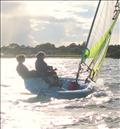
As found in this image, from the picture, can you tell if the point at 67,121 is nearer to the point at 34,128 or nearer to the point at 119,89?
the point at 34,128

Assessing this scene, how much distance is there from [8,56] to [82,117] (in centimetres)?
11708

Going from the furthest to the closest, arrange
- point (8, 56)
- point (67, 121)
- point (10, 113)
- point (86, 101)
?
point (8, 56) → point (86, 101) → point (10, 113) → point (67, 121)

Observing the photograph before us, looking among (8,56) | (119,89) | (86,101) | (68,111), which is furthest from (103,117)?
(8,56)

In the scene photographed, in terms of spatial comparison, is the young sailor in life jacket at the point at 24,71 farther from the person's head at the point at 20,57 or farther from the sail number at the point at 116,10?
the sail number at the point at 116,10

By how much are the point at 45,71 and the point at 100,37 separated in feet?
8.05

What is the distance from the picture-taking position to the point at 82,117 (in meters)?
11.6

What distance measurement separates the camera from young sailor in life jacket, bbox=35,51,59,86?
55.2 feet

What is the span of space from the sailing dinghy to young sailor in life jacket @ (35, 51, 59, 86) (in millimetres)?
188

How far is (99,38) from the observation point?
56.9 feet

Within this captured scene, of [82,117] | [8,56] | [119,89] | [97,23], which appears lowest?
Answer: [8,56]

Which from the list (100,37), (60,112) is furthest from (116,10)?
(60,112)

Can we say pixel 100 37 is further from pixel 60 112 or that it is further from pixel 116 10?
pixel 60 112

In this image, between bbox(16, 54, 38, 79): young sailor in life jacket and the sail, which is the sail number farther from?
bbox(16, 54, 38, 79): young sailor in life jacket

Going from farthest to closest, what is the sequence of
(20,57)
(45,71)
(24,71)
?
(45,71) < (24,71) < (20,57)
